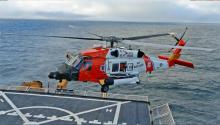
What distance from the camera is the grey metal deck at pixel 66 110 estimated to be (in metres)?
21.5

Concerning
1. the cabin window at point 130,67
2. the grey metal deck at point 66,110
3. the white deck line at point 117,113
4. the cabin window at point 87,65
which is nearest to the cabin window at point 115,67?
the cabin window at point 130,67

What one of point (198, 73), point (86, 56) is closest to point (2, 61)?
point (198, 73)

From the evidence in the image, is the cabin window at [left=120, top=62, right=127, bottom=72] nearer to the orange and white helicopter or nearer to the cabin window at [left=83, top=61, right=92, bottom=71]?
the orange and white helicopter

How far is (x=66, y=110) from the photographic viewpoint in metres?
23.6

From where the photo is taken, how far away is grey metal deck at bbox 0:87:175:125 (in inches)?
847

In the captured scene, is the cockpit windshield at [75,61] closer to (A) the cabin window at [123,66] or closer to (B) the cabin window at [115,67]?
(B) the cabin window at [115,67]

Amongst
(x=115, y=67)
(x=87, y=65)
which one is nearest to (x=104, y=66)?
(x=115, y=67)

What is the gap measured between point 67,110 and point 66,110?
0.08 metres

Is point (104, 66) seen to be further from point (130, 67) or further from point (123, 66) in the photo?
point (130, 67)

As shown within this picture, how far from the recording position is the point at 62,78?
1102 inches

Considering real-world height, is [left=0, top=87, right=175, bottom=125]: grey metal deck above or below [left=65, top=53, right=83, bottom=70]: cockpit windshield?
below

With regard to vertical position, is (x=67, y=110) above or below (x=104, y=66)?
below

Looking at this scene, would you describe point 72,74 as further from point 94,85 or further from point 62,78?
point 94,85

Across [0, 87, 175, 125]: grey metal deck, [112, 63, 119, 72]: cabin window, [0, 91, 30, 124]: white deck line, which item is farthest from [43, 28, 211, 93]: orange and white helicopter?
[0, 91, 30, 124]: white deck line
